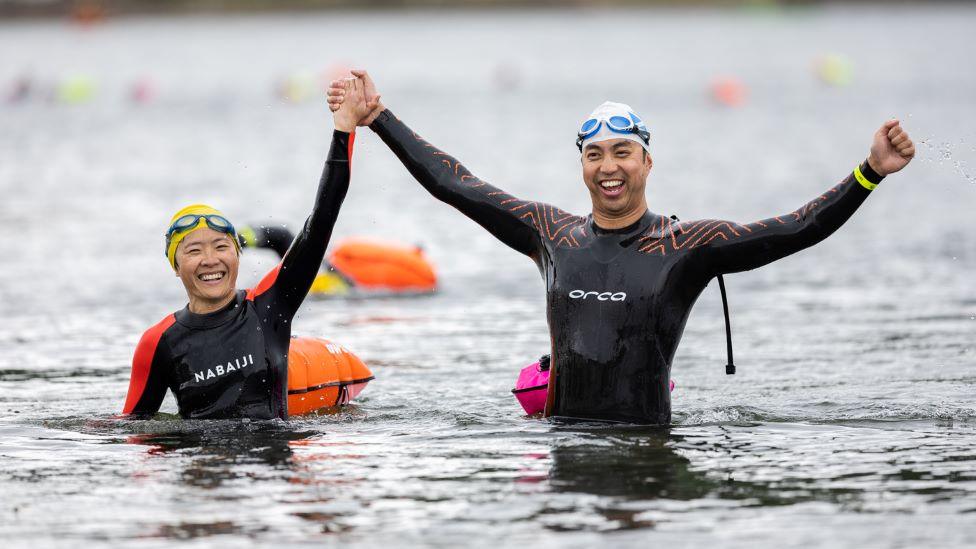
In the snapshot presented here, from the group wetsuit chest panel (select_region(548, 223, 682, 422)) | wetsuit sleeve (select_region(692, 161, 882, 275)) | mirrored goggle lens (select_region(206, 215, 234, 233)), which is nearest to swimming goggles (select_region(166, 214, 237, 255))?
mirrored goggle lens (select_region(206, 215, 234, 233))

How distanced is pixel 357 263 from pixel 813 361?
6.62 m

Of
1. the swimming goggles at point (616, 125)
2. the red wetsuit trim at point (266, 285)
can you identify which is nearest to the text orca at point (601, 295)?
the swimming goggles at point (616, 125)

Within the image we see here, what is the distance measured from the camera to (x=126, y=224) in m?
25.2

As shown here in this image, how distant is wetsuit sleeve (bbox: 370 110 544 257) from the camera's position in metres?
9.05

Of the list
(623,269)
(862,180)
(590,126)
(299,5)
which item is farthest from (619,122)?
(299,5)

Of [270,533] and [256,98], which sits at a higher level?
[256,98]

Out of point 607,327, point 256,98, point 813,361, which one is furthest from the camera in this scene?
point 256,98

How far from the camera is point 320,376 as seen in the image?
10531 mm

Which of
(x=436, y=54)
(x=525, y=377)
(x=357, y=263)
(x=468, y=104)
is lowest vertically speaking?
(x=525, y=377)

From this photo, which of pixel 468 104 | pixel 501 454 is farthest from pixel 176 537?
pixel 468 104

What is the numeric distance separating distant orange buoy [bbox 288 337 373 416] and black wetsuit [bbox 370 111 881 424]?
2125 mm

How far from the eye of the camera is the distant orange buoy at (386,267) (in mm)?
17688

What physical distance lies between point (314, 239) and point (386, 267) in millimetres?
8878

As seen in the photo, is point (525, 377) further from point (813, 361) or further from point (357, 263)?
point (357, 263)
